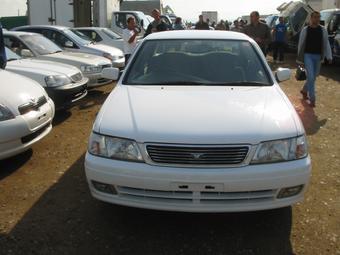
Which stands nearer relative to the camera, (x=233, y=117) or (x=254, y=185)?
(x=254, y=185)

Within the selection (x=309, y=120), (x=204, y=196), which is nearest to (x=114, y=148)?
(x=204, y=196)

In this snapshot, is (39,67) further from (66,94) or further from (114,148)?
(114,148)

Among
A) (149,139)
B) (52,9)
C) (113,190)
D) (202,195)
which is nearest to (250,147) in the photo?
(202,195)

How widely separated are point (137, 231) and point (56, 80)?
14.0ft

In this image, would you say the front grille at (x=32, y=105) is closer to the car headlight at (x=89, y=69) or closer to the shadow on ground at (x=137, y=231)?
the shadow on ground at (x=137, y=231)

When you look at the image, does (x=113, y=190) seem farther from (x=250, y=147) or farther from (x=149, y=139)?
(x=250, y=147)

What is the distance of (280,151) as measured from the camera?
11.3ft

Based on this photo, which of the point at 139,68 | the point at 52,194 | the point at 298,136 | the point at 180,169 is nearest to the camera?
the point at 180,169

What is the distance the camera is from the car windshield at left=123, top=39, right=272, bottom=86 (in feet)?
14.9

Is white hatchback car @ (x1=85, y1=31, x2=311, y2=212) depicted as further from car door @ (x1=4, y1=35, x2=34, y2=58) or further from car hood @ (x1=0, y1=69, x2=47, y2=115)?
car door @ (x1=4, y1=35, x2=34, y2=58)

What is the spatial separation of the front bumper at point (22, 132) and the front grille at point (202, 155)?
2.03m

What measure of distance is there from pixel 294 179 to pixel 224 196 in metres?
0.54

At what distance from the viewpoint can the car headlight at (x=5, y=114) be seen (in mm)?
4691

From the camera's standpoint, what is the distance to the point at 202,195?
3371mm
